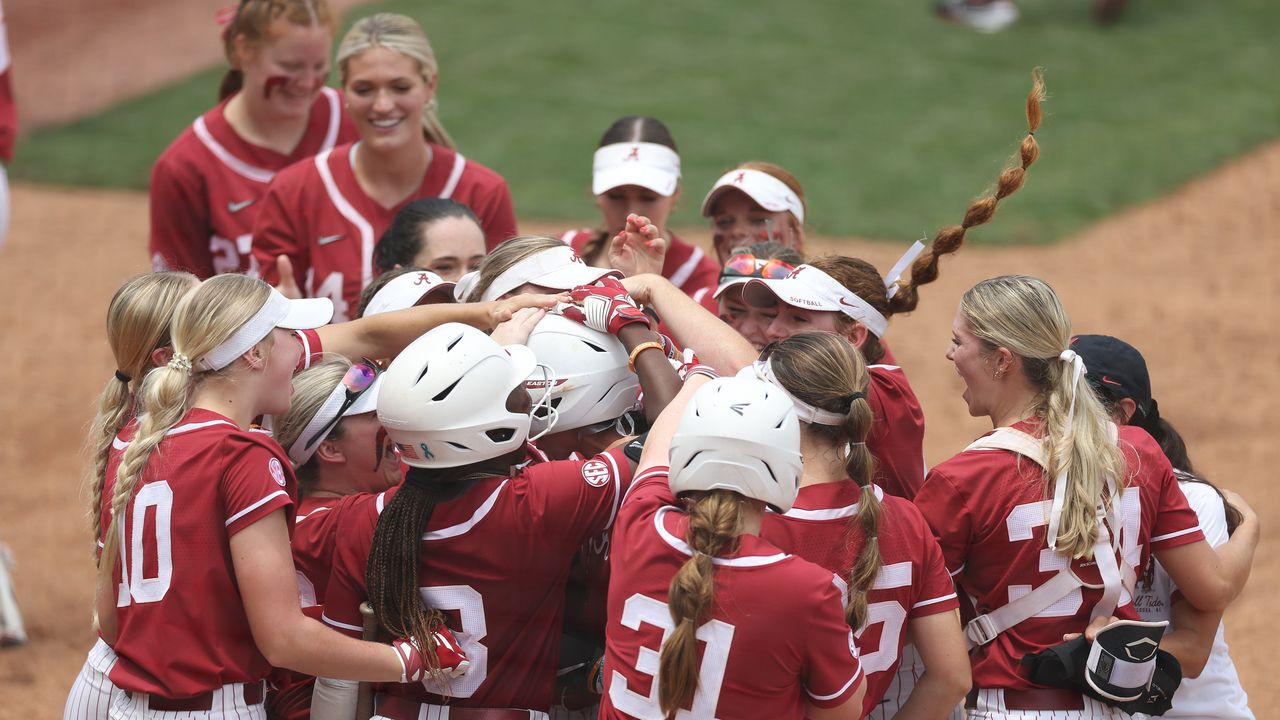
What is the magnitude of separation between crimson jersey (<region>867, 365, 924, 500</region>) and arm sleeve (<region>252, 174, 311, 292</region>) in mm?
2554

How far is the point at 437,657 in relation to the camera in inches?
133

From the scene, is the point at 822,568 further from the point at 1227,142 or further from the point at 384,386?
the point at 1227,142

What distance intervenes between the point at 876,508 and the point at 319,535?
1.46m

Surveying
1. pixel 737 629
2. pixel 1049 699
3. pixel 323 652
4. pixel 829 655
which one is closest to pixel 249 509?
pixel 323 652

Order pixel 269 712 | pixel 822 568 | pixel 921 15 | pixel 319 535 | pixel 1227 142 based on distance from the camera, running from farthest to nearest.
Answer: pixel 921 15 → pixel 1227 142 → pixel 269 712 → pixel 319 535 → pixel 822 568

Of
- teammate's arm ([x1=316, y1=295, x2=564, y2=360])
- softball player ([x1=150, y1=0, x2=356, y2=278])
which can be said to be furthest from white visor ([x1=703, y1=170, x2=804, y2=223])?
softball player ([x1=150, y1=0, x2=356, y2=278])

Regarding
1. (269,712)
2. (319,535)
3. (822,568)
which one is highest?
(822,568)

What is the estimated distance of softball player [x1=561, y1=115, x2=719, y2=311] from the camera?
5.45 meters

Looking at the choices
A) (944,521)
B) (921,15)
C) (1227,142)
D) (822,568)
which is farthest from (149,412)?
(921,15)

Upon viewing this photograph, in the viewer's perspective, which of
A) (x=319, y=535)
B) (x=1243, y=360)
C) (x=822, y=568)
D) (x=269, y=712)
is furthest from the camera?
(x=1243, y=360)

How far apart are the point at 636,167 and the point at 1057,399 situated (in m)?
2.33

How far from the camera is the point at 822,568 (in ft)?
10.4

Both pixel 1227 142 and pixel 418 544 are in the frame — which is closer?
pixel 418 544

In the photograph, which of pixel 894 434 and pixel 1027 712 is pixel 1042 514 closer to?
pixel 1027 712
